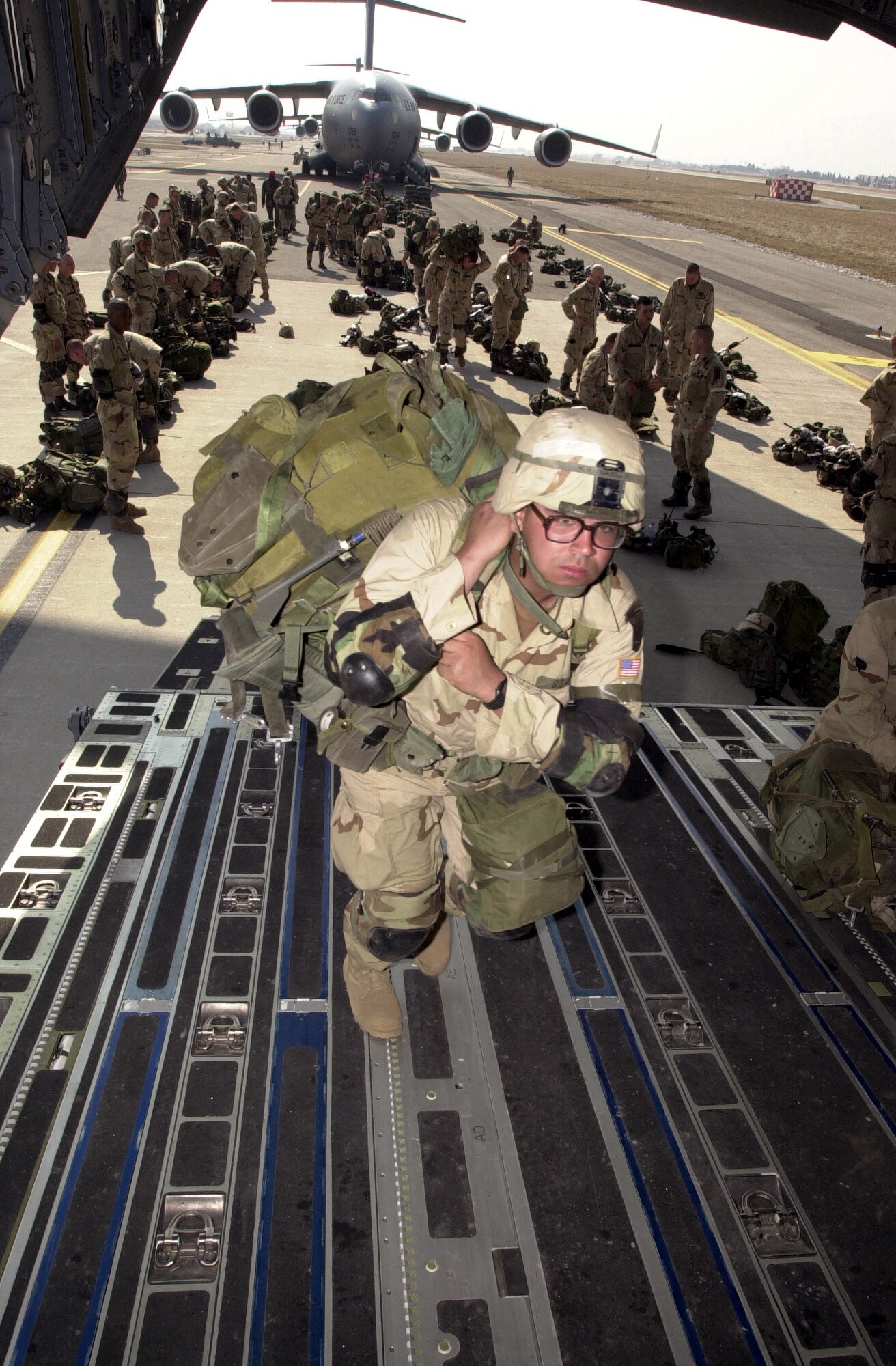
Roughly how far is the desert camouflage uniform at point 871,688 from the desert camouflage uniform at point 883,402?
506cm

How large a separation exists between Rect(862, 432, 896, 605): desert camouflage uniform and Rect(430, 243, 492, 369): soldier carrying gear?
7.47 metres

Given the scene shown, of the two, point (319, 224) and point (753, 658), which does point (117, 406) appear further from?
point (319, 224)

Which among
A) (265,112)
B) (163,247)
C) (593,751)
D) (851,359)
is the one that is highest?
(593,751)

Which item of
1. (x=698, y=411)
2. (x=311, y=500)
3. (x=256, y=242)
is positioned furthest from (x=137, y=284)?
(x=311, y=500)

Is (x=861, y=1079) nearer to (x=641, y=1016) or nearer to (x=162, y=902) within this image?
(x=641, y=1016)

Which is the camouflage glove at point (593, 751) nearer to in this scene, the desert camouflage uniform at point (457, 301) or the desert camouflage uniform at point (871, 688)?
the desert camouflage uniform at point (871, 688)

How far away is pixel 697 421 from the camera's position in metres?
8.93

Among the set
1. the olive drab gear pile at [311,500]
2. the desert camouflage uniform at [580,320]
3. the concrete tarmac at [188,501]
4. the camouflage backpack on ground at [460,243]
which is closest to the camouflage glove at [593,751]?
the olive drab gear pile at [311,500]

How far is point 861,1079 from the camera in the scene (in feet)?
10.5

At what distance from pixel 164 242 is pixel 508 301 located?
7.26 m

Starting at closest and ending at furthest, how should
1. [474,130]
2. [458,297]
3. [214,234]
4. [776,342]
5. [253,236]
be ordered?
[458,297], [253,236], [214,234], [776,342], [474,130]

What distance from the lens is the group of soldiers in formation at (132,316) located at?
7.51m

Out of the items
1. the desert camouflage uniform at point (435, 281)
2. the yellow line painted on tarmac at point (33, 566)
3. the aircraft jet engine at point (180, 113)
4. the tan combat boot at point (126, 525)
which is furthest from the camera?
the aircraft jet engine at point (180, 113)

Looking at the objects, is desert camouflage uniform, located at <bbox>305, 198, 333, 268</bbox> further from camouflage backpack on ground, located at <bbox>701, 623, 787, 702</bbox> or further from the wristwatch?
the wristwatch
